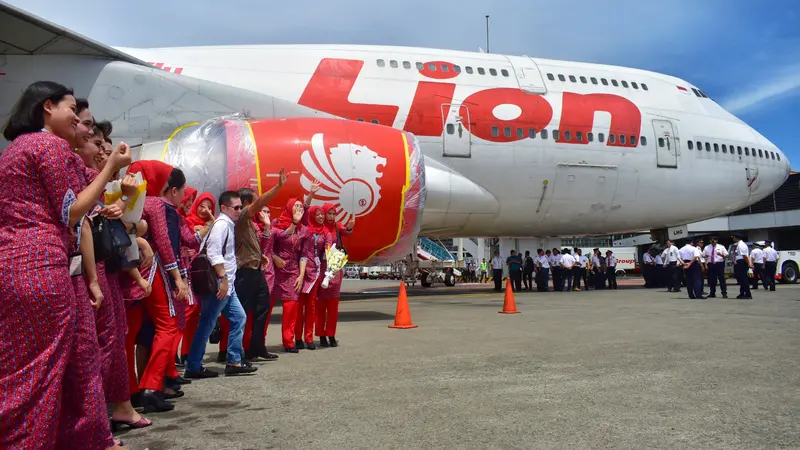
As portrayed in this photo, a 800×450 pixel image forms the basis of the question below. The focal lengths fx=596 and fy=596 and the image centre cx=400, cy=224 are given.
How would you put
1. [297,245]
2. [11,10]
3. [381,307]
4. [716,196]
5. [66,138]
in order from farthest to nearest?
[716,196] → [381,307] → [11,10] → [297,245] → [66,138]

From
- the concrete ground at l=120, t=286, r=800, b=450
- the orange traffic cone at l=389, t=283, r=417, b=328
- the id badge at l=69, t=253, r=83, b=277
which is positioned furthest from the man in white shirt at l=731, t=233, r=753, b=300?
the id badge at l=69, t=253, r=83, b=277

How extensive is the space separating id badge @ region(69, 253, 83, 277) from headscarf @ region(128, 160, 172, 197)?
1705 millimetres

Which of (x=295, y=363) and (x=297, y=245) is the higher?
(x=297, y=245)

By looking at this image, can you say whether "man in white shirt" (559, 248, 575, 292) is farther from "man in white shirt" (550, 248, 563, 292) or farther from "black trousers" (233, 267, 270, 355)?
"black trousers" (233, 267, 270, 355)

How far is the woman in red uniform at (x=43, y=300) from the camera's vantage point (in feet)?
8.26

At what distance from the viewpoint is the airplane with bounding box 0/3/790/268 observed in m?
9.71

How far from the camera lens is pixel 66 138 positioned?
3.01 metres

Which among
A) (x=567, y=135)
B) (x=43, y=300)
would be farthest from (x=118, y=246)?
(x=567, y=135)

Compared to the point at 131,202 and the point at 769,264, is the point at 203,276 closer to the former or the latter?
the point at 131,202

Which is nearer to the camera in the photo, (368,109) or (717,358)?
(717,358)

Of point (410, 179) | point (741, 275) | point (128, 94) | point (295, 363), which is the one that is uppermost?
point (128, 94)

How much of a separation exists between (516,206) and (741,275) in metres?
5.76

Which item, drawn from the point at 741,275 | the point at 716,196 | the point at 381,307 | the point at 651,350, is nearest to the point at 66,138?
the point at 651,350

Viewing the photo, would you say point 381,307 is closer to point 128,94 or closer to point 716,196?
point 128,94
